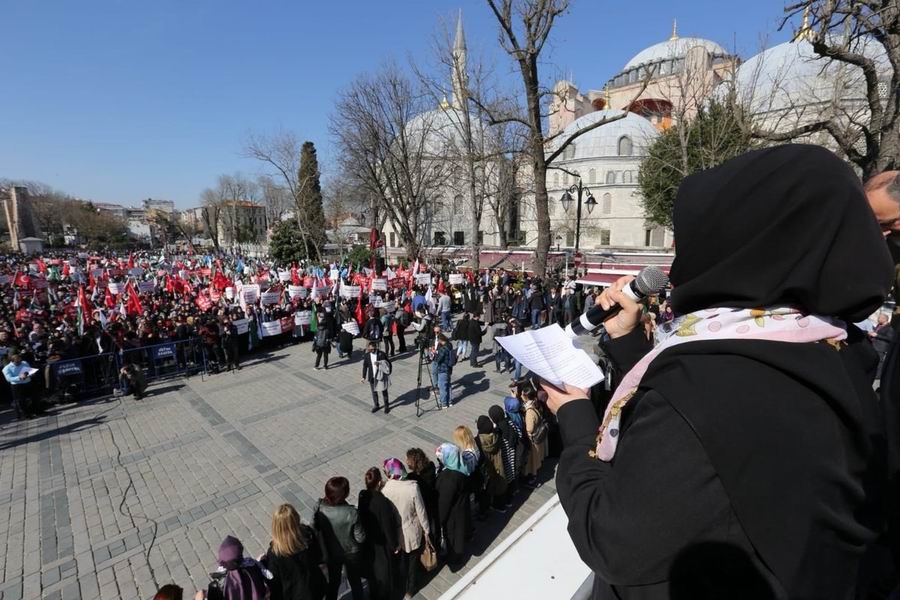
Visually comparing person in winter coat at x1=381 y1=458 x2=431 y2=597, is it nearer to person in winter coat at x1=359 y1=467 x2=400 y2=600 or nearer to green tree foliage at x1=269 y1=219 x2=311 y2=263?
person in winter coat at x1=359 y1=467 x2=400 y2=600

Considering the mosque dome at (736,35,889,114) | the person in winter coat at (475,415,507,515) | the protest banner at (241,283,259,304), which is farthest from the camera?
the mosque dome at (736,35,889,114)

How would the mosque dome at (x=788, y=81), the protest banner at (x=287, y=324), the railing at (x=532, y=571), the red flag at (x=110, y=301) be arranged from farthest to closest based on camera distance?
the mosque dome at (x=788, y=81)
the red flag at (x=110, y=301)
the protest banner at (x=287, y=324)
the railing at (x=532, y=571)

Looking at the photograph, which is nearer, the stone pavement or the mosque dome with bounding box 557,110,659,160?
the stone pavement

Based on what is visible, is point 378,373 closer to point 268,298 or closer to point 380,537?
point 380,537

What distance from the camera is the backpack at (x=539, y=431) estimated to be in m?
7.02

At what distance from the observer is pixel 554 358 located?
4.99ft

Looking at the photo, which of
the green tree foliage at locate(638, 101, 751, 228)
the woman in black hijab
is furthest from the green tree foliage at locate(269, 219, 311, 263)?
the woman in black hijab

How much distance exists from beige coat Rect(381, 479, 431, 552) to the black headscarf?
454 centimetres

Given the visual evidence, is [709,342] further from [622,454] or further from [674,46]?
[674,46]

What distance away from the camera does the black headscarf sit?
0.99m

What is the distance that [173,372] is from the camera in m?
13.8

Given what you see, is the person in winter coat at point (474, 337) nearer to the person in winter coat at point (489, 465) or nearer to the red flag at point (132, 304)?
the person in winter coat at point (489, 465)

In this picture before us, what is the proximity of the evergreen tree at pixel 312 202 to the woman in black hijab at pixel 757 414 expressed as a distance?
36601mm

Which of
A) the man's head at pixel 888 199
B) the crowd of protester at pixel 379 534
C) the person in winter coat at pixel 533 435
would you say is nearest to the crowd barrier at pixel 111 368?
the crowd of protester at pixel 379 534
